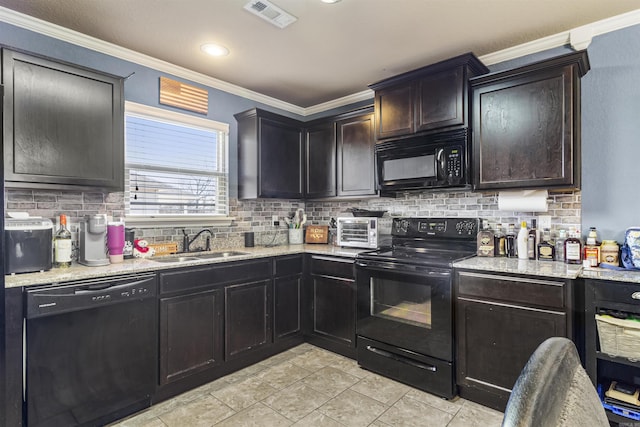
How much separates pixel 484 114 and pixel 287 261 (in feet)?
6.89

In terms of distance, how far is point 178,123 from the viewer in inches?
127

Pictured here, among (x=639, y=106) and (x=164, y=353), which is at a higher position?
(x=639, y=106)

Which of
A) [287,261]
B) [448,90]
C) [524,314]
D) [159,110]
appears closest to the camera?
[524,314]

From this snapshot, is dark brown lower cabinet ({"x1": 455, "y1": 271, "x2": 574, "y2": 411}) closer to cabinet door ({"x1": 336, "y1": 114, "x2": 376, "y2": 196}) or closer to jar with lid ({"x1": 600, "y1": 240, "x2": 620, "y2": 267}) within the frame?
jar with lid ({"x1": 600, "y1": 240, "x2": 620, "y2": 267})

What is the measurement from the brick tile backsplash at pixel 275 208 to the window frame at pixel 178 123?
54 millimetres

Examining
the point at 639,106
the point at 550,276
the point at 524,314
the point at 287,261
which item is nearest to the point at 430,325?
the point at 524,314

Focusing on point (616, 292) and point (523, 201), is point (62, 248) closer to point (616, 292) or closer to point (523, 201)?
point (523, 201)

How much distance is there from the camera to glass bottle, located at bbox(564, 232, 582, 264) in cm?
243

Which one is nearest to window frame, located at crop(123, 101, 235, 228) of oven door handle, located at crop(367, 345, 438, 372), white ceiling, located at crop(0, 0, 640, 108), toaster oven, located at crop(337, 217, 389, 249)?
white ceiling, located at crop(0, 0, 640, 108)

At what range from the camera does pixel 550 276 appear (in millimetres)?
2121

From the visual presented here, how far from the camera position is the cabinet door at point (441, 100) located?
2.73 meters

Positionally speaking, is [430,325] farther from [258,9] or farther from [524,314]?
[258,9]

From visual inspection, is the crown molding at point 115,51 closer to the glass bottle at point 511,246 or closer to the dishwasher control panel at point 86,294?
the dishwasher control panel at point 86,294

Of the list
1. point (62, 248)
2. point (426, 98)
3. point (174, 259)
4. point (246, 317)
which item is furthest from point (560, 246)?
point (62, 248)
